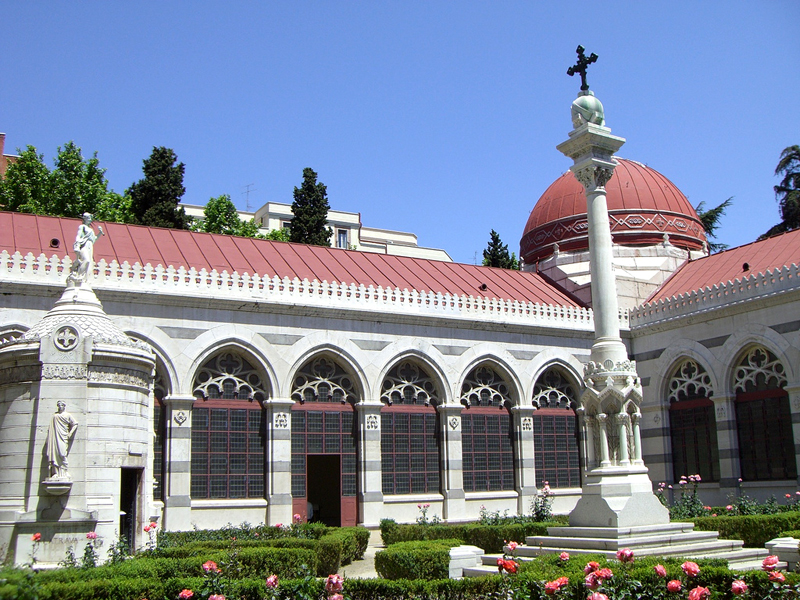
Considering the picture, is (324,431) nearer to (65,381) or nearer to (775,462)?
(65,381)

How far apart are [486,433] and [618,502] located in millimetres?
13748

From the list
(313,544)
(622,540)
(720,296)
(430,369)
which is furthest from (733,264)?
(313,544)

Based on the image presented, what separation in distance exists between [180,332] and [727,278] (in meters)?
21.7

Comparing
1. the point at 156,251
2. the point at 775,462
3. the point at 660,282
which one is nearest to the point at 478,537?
the point at 775,462

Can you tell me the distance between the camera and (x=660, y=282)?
38.2 metres

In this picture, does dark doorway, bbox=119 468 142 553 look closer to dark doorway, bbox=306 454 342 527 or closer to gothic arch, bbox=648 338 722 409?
dark doorway, bbox=306 454 342 527

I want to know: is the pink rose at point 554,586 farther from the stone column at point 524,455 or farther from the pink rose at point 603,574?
the stone column at point 524,455

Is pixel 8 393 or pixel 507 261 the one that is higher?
pixel 507 261

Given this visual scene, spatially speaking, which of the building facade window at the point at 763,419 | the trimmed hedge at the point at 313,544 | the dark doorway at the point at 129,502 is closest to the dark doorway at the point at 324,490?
the trimmed hedge at the point at 313,544

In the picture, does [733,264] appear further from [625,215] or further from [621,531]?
[621,531]

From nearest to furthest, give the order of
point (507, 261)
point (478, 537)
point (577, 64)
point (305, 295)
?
1. point (577, 64)
2. point (478, 537)
3. point (305, 295)
4. point (507, 261)

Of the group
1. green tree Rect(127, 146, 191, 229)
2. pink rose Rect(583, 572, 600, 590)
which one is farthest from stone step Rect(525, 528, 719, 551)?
green tree Rect(127, 146, 191, 229)

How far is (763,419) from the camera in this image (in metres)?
29.6

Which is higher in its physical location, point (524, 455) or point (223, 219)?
→ point (223, 219)
